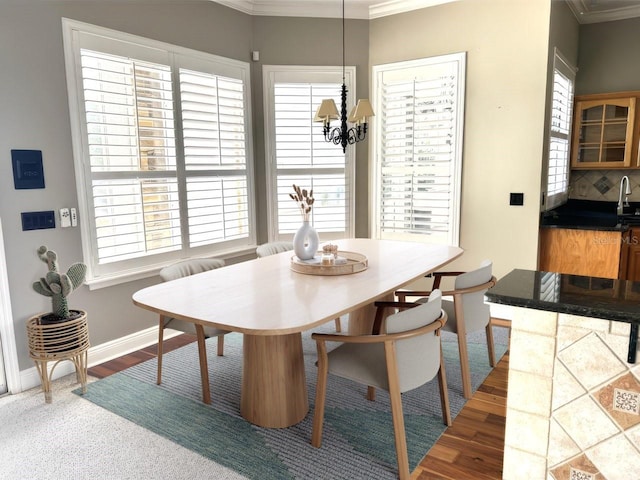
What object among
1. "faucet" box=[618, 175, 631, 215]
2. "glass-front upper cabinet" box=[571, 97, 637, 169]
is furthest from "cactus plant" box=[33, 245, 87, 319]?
"glass-front upper cabinet" box=[571, 97, 637, 169]

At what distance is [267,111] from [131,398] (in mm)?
2866

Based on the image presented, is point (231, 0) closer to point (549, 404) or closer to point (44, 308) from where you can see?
point (44, 308)

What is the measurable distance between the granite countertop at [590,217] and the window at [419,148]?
33.3 inches

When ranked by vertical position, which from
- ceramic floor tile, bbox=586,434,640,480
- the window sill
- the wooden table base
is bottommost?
the wooden table base

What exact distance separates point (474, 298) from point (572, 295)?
128 centimetres

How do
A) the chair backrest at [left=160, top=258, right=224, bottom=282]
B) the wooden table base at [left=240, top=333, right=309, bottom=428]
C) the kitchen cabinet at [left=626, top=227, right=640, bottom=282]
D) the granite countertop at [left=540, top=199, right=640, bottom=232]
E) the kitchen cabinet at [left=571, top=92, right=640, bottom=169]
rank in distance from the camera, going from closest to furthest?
the wooden table base at [left=240, top=333, right=309, bottom=428] → the chair backrest at [left=160, top=258, right=224, bottom=282] → the granite countertop at [left=540, top=199, right=640, bottom=232] → the kitchen cabinet at [left=626, top=227, right=640, bottom=282] → the kitchen cabinet at [left=571, top=92, right=640, bottom=169]

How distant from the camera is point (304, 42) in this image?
4520 mm

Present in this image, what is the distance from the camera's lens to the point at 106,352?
3.47 m

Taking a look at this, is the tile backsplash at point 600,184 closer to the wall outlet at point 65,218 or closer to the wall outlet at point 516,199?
the wall outlet at point 516,199

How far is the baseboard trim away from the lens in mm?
3031

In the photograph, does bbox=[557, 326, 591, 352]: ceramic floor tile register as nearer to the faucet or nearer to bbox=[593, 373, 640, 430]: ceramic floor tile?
bbox=[593, 373, 640, 430]: ceramic floor tile

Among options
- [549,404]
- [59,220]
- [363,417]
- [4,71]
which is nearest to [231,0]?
[4,71]

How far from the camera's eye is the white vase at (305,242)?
10.0 ft

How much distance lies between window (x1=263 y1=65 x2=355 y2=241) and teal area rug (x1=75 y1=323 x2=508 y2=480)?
174cm
